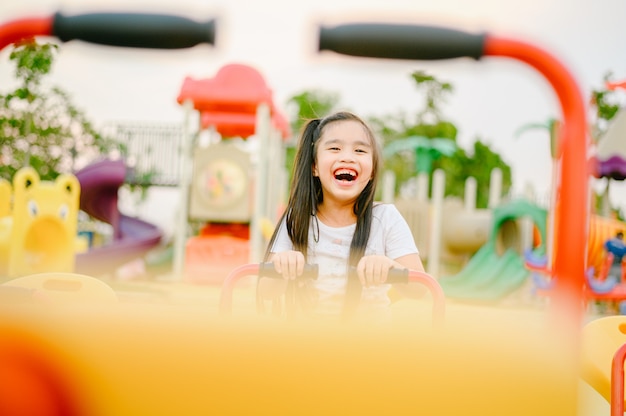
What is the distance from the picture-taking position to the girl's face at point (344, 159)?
4.03ft

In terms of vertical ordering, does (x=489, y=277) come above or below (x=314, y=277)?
below

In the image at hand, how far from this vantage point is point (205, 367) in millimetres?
463

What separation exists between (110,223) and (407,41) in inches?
291

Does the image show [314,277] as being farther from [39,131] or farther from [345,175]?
[39,131]

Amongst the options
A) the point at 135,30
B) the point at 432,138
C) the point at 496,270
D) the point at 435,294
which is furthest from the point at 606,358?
the point at 432,138

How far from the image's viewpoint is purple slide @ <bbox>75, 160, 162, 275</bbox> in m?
6.34

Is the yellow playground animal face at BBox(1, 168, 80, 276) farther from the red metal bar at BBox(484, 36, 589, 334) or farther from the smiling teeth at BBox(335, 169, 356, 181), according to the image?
the red metal bar at BBox(484, 36, 589, 334)

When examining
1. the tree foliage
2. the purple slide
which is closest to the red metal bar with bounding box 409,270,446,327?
the purple slide

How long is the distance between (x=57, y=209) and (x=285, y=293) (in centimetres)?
453

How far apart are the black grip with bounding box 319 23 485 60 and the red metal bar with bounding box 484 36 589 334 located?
2 cm

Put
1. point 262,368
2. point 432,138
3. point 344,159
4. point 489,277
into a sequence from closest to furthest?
point 262,368 < point 344,159 < point 489,277 < point 432,138

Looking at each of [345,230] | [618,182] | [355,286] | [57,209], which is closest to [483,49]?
[355,286]

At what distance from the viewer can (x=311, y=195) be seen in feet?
4.30

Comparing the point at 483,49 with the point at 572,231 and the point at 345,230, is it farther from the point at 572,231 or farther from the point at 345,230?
the point at 345,230
